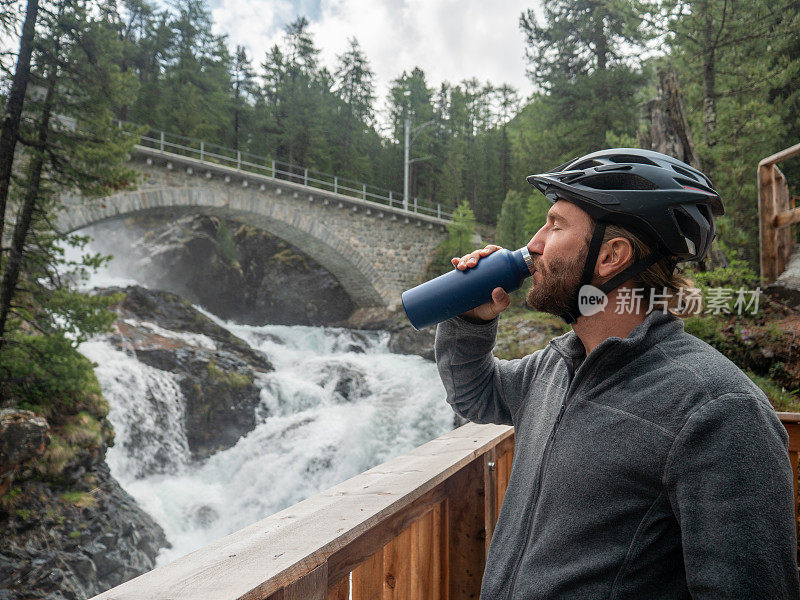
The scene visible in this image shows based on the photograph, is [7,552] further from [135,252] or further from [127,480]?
[135,252]

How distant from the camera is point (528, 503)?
1229mm

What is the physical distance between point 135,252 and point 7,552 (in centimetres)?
2032

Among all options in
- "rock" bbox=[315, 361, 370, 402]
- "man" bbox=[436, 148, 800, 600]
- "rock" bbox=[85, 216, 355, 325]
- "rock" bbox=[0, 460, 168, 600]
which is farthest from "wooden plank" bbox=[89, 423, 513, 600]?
"rock" bbox=[85, 216, 355, 325]

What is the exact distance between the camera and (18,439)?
6.24 metres

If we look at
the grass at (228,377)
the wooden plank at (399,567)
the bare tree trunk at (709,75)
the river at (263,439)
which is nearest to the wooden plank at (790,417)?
the wooden plank at (399,567)

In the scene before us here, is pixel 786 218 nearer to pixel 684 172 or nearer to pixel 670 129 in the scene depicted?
pixel 670 129

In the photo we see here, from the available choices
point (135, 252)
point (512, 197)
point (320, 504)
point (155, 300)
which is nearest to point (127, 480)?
point (155, 300)

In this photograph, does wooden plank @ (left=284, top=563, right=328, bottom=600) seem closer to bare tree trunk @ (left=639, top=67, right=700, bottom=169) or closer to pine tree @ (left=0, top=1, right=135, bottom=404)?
pine tree @ (left=0, top=1, right=135, bottom=404)

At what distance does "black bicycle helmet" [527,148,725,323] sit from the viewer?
1240 millimetres

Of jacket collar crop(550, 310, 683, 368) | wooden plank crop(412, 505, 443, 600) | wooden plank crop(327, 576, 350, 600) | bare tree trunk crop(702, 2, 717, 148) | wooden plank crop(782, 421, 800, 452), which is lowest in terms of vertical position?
wooden plank crop(412, 505, 443, 600)

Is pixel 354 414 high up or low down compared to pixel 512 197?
down

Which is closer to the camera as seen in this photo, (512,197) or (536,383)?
(536,383)

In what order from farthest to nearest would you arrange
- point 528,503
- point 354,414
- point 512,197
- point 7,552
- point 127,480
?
point 512,197, point 354,414, point 127,480, point 7,552, point 528,503

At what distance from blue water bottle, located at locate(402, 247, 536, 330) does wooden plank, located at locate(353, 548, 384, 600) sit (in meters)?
0.65
